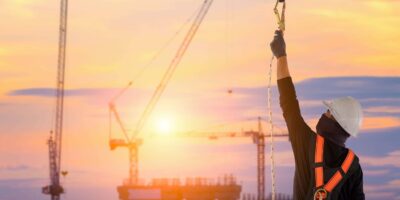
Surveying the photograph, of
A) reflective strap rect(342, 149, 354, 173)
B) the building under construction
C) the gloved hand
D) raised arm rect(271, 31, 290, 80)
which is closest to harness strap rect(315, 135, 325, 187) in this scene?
reflective strap rect(342, 149, 354, 173)

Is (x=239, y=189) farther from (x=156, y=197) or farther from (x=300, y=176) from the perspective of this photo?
(x=300, y=176)

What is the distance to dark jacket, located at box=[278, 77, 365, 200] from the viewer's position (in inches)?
311

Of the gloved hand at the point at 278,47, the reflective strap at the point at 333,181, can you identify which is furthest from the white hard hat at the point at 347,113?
the gloved hand at the point at 278,47

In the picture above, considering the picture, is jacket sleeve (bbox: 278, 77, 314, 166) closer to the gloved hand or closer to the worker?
the worker

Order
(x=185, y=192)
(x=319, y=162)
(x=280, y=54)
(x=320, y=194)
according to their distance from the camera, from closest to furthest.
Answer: (x=320, y=194) < (x=319, y=162) < (x=280, y=54) < (x=185, y=192)

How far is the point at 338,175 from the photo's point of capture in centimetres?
786

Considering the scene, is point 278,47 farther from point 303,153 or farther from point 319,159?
point 319,159

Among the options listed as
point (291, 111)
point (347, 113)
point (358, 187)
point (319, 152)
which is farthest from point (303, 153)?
point (358, 187)

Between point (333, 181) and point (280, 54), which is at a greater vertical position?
point (280, 54)

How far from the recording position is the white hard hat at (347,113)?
7848mm

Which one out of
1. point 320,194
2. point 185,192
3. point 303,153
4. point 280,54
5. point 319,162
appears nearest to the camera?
point 320,194

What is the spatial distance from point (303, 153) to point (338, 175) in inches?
15.1

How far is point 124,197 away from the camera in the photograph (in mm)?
198500

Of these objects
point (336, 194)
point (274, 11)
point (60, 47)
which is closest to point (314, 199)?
point (336, 194)
